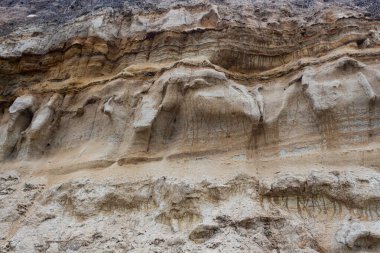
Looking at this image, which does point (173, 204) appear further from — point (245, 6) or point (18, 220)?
point (245, 6)

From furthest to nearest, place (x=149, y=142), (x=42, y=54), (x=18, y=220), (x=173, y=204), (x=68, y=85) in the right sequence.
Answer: (x=42, y=54), (x=68, y=85), (x=149, y=142), (x=18, y=220), (x=173, y=204)

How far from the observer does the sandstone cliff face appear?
7797mm

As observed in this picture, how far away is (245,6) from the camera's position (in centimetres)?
1327

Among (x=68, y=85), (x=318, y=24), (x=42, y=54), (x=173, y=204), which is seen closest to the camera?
(x=173, y=204)

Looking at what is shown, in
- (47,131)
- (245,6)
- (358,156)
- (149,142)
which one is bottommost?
(358,156)

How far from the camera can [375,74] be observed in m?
9.39

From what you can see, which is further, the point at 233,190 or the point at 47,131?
the point at 47,131

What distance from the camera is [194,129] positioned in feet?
32.6

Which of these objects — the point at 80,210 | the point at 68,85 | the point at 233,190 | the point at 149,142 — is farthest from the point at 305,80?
the point at 68,85

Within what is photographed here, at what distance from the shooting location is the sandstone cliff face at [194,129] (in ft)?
25.6

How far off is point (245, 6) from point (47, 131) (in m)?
7.88

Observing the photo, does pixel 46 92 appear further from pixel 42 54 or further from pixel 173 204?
pixel 173 204


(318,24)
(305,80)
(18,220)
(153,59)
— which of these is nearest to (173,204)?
(18,220)

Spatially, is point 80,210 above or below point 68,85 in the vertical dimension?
below
